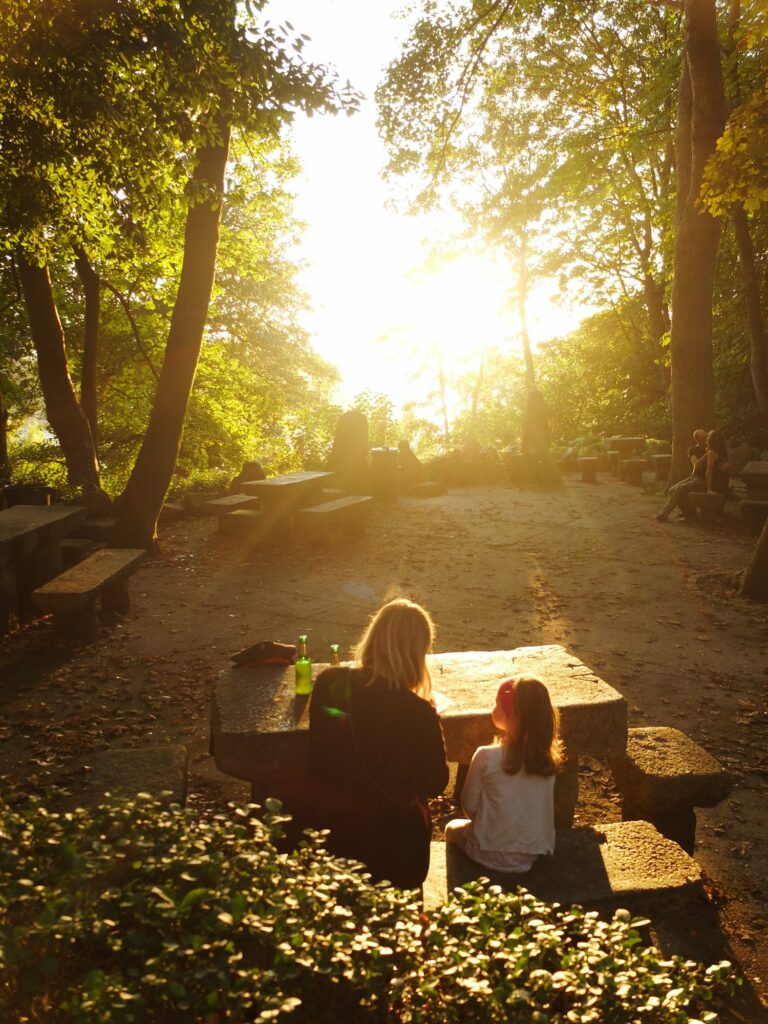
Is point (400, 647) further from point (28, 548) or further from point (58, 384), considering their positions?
point (58, 384)

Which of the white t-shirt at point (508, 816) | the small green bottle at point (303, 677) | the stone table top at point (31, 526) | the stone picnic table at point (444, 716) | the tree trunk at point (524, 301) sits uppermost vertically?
the tree trunk at point (524, 301)

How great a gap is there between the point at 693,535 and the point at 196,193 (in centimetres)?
1028

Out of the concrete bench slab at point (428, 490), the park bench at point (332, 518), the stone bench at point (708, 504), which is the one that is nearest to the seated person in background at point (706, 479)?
the stone bench at point (708, 504)

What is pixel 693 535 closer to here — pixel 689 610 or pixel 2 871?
pixel 689 610

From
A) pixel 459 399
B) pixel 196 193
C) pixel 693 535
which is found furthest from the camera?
pixel 459 399

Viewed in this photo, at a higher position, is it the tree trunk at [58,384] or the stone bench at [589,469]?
the tree trunk at [58,384]

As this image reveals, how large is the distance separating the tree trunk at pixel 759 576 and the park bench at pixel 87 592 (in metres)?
7.94

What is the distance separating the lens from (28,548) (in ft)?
26.5

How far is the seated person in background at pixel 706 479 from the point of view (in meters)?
13.8

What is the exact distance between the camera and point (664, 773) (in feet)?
13.7

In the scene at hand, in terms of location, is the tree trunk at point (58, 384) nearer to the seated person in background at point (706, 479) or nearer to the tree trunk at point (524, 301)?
the seated person in background at point (706, 479)

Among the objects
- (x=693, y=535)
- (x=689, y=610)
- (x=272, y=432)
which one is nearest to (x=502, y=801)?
(x=689, y=610)

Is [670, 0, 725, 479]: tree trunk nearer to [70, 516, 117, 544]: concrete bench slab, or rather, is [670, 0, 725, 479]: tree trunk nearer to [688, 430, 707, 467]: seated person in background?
[688, 430, 707, 467]: seated person in background

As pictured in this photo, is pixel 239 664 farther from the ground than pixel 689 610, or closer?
farther from the ground
